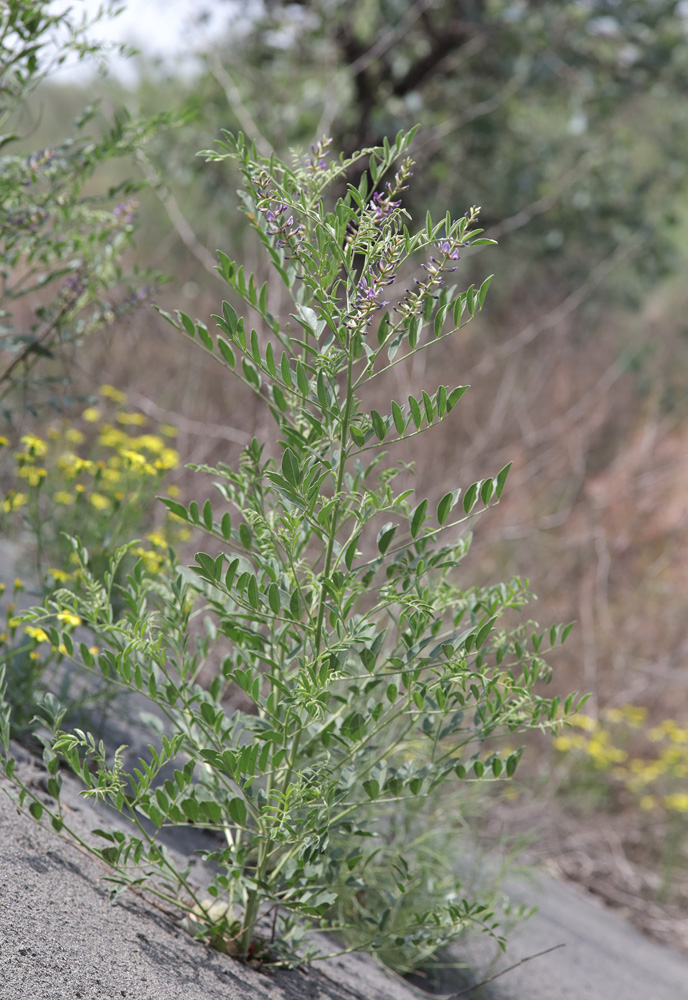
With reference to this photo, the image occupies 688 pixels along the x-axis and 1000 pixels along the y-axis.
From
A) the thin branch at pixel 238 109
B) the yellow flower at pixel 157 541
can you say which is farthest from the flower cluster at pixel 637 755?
the thin branch at pixel 238 109

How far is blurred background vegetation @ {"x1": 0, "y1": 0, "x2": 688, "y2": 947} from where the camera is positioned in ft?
18.6

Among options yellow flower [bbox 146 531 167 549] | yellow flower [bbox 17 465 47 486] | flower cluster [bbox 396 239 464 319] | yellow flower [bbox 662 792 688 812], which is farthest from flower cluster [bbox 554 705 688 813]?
flower cluster [bbox 396 239 464 319]

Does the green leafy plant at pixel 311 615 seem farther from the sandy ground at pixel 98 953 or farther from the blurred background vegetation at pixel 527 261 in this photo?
the blurred background vegetation at pixel 527 261

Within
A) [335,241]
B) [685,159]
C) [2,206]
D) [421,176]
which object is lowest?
[685,159]

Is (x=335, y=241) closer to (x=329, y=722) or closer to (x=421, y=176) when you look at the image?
(x=329, y=722)

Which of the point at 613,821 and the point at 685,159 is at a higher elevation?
the point at 685,159

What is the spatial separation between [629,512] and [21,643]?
19.7ft

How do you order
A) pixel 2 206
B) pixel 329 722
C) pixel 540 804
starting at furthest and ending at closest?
1. pixel 540 804
2. pixel 2 206
3. pixel 329 722

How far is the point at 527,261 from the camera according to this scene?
8.70m

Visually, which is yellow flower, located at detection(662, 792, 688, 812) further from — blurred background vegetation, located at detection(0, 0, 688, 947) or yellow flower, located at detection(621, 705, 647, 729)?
yellow flower, located at detection(621, 705, 647, 729)

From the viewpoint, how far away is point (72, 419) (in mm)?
5422

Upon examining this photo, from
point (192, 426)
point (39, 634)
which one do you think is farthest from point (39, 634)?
point (192, 426)

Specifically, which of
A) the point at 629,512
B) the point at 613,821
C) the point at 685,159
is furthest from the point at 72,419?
the point at 685,159

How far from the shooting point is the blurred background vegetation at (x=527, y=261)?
568 cm
